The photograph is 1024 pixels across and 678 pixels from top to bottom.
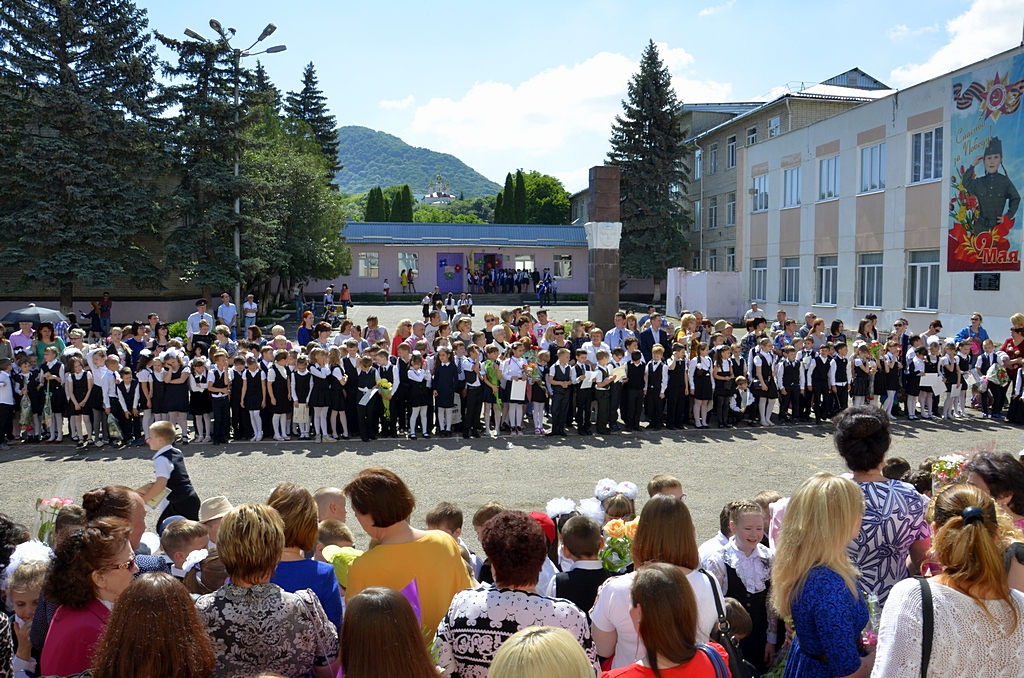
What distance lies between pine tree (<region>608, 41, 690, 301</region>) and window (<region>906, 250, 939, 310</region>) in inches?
762

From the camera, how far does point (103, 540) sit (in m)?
3.38

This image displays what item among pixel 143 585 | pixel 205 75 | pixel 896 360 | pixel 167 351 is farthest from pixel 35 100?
pixel 143 585

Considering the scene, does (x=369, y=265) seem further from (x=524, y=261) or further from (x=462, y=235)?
(x=524, y=261)

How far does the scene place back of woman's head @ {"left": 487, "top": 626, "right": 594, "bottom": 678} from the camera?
231 centimetres

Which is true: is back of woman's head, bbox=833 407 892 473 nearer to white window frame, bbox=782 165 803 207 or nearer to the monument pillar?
the monument pillar

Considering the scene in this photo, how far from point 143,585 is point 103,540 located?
3.14 ft

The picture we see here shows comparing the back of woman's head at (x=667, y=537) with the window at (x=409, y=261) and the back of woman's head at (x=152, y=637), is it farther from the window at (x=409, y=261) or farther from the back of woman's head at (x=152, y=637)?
the window at (x=409, y=261)

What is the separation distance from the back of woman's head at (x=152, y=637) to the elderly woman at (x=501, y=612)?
97 cm

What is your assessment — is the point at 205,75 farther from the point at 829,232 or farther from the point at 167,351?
the point at 829,232

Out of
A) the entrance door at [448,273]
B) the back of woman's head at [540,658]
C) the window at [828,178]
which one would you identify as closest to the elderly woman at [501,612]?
the back of woman's head at [540,658]

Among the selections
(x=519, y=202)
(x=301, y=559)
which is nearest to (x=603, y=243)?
(x=301, y=559)

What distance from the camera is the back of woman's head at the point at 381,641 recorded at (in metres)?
2.54

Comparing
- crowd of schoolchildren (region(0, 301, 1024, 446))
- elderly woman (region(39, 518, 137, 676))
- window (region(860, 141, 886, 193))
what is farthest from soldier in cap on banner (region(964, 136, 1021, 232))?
elderly woman (region(39, 518, 137, 676))

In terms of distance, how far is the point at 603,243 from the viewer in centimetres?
2159
